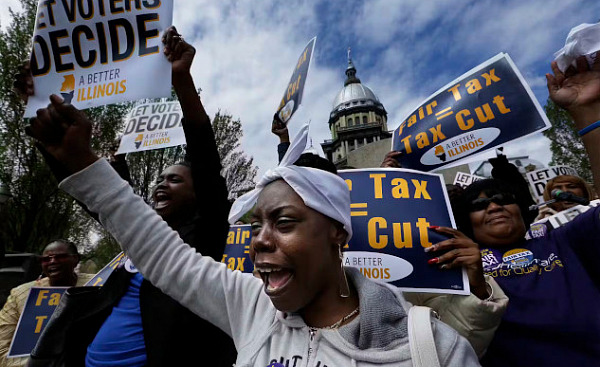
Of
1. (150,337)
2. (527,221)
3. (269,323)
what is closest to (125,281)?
(150,337)

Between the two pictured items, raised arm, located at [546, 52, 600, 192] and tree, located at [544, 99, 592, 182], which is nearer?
raised arm, located at [546, 52, 600, 192]

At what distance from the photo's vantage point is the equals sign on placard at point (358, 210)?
2097 mm

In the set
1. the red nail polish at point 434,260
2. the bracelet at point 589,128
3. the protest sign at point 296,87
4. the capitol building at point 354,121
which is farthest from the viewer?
the capitol building at point 354,121

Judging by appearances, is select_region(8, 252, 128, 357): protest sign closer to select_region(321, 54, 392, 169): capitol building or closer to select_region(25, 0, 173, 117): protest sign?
select_region(25, 0, 173, 117): protest sign

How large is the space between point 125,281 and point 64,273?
285 centimetres

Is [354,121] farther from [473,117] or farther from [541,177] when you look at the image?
[473,117]

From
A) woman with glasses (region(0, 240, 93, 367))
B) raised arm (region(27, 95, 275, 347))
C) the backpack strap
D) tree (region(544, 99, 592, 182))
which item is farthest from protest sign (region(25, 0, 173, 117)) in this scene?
tree (region(544, 99, 592, 182))

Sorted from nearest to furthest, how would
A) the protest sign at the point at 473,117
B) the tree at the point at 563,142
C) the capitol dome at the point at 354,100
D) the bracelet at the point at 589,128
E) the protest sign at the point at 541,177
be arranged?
the bracelet at the point at 589,128 → the protest sign at the point at 473,117 → the protest sign at the point at 541,177 → the tree at the point at 563,142 → the capitol dome at the point at 354,100

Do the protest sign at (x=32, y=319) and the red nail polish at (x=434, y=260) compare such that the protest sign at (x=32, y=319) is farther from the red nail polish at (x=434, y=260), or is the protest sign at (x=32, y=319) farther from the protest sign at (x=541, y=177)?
the protest sign at (x=541, y=177)

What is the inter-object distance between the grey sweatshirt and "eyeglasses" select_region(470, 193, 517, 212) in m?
1.20

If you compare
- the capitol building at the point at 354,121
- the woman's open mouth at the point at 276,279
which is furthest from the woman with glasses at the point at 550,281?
the capitol building at the point at 354,121

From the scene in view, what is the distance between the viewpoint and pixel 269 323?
1.32 metres

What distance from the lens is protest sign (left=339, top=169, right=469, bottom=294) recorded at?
6.17 ft

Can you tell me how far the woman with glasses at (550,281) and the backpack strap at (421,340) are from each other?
77 centimetres
